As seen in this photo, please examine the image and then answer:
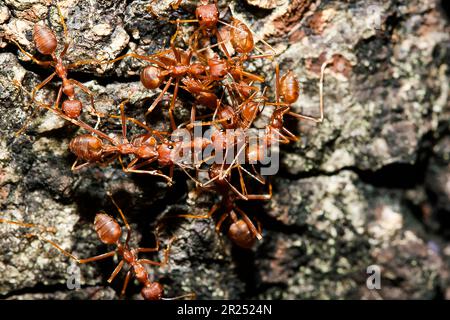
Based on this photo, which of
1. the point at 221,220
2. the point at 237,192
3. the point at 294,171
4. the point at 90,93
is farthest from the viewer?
the point at 294,171

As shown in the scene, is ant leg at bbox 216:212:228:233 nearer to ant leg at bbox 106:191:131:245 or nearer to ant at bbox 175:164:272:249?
ant at bbox 175:164:272:249

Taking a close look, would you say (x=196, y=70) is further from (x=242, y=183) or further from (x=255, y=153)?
(x=242, y=183)

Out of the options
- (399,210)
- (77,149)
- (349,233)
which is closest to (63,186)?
(77,149)

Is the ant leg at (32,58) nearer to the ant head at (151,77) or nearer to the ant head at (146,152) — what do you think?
the ant head at (151,77)

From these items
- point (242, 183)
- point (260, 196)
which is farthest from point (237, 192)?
point (260, 196)

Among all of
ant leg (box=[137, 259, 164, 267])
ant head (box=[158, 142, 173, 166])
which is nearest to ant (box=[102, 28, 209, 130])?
ant head (box=[158, 142, 173, 166])

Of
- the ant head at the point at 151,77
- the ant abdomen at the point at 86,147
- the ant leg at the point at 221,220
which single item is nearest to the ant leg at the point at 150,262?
the ant leg at the point at 221,220

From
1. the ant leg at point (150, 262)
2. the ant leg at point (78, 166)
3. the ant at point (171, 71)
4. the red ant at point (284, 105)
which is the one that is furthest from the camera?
the ant leg at point (150, 262)
